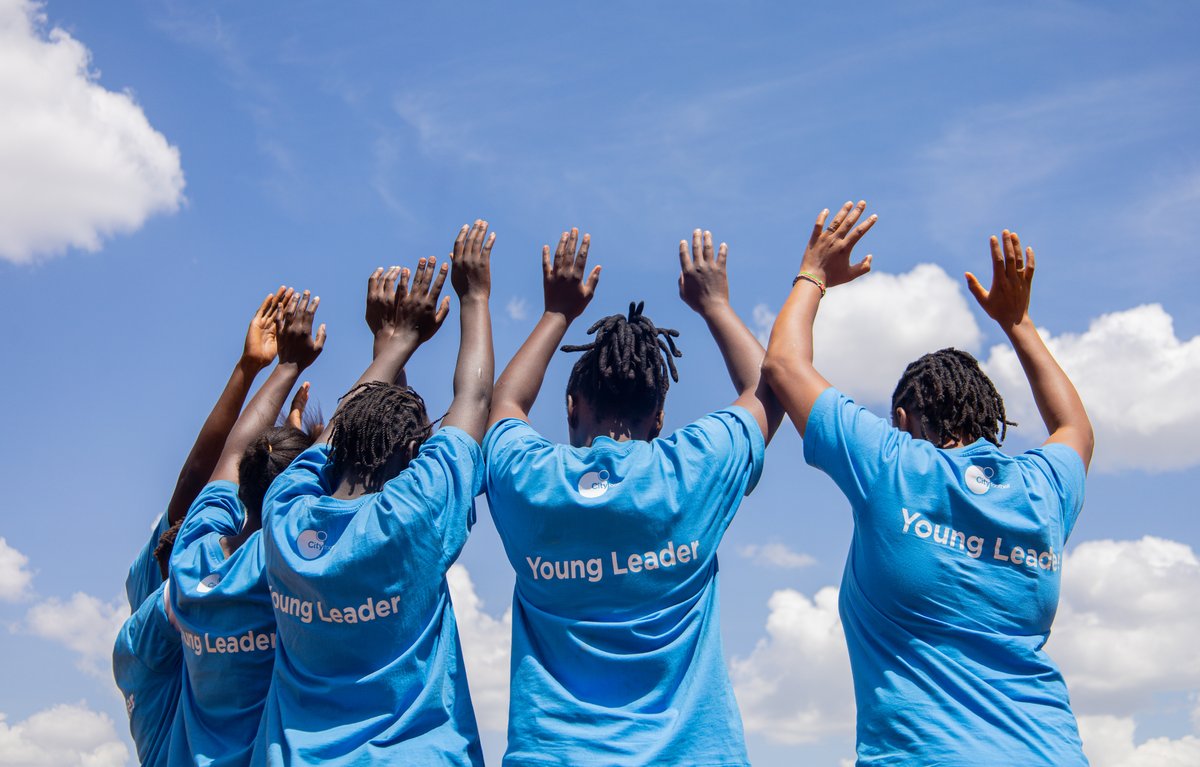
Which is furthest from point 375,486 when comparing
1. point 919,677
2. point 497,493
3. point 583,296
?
point 919,677

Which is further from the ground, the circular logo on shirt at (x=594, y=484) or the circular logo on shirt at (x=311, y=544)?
the circular logo on shirt at (x=594, y=484)

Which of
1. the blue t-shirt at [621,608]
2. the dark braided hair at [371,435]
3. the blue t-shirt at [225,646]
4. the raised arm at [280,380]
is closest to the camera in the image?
the blue t-shirt at [621,608]

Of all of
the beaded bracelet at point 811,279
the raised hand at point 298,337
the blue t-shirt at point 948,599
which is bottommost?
the blue t-shirt at point 948,599

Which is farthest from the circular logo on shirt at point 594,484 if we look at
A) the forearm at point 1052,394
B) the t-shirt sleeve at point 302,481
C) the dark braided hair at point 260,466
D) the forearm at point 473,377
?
the forearm at point 1052,394

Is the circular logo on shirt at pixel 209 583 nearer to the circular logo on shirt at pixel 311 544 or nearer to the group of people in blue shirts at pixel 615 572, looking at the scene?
the group of people in blue shirts at pixel 615 572

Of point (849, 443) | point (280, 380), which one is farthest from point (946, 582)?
point (280, 380)

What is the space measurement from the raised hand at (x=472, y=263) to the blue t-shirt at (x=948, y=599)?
2.36m

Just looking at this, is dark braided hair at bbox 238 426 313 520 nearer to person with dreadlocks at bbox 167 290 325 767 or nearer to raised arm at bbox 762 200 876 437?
person with dreadlocks at bbox 167 290 325 767

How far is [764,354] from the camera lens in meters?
6.75

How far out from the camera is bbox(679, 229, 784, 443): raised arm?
21.1ft

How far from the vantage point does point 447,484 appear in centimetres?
591

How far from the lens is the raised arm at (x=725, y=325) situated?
645 centimetres

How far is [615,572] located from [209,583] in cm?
240

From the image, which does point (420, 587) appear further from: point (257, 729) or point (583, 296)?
point (583, 296)
